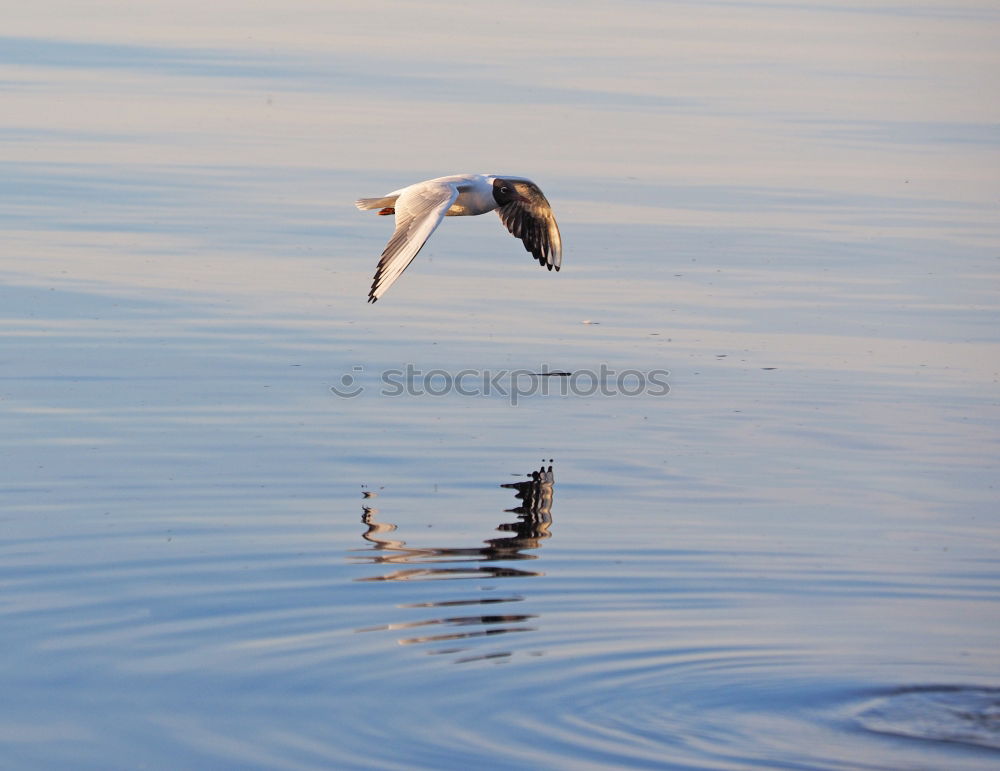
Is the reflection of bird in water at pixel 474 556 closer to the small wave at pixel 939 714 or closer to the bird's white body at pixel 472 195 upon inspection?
the small wave at pixel 939 714

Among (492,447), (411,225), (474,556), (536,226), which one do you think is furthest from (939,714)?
(536,226)

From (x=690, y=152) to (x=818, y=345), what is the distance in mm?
8800

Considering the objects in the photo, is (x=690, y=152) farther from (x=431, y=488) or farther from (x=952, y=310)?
(x=431, y=488)

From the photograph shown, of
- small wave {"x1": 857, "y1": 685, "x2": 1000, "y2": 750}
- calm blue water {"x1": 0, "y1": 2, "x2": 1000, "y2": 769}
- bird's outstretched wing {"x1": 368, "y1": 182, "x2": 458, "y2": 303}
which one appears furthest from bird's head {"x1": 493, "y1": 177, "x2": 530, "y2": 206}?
small wave {"x1": 857, "y1": 685, "x2": 1000, "y2": 750}

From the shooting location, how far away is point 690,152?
22891 mm

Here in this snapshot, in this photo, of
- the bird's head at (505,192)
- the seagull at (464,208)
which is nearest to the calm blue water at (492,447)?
the seagull at (464,208)

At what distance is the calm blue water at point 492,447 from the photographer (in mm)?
7566

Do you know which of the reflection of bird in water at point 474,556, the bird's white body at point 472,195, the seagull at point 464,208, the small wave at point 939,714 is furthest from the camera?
the bird's white body at point 472,195

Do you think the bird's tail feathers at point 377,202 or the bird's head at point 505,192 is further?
the bird's head at point 505,192

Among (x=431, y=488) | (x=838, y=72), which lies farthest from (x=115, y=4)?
(x=431, y=488)

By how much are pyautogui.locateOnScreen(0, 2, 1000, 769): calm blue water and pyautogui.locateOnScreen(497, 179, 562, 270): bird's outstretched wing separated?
1.69ft

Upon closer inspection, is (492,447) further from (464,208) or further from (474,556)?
(464,208)

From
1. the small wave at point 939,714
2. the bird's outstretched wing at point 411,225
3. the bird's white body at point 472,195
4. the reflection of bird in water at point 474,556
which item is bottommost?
the small wave at point 939,714

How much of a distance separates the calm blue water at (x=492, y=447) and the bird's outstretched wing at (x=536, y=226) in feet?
1.69
